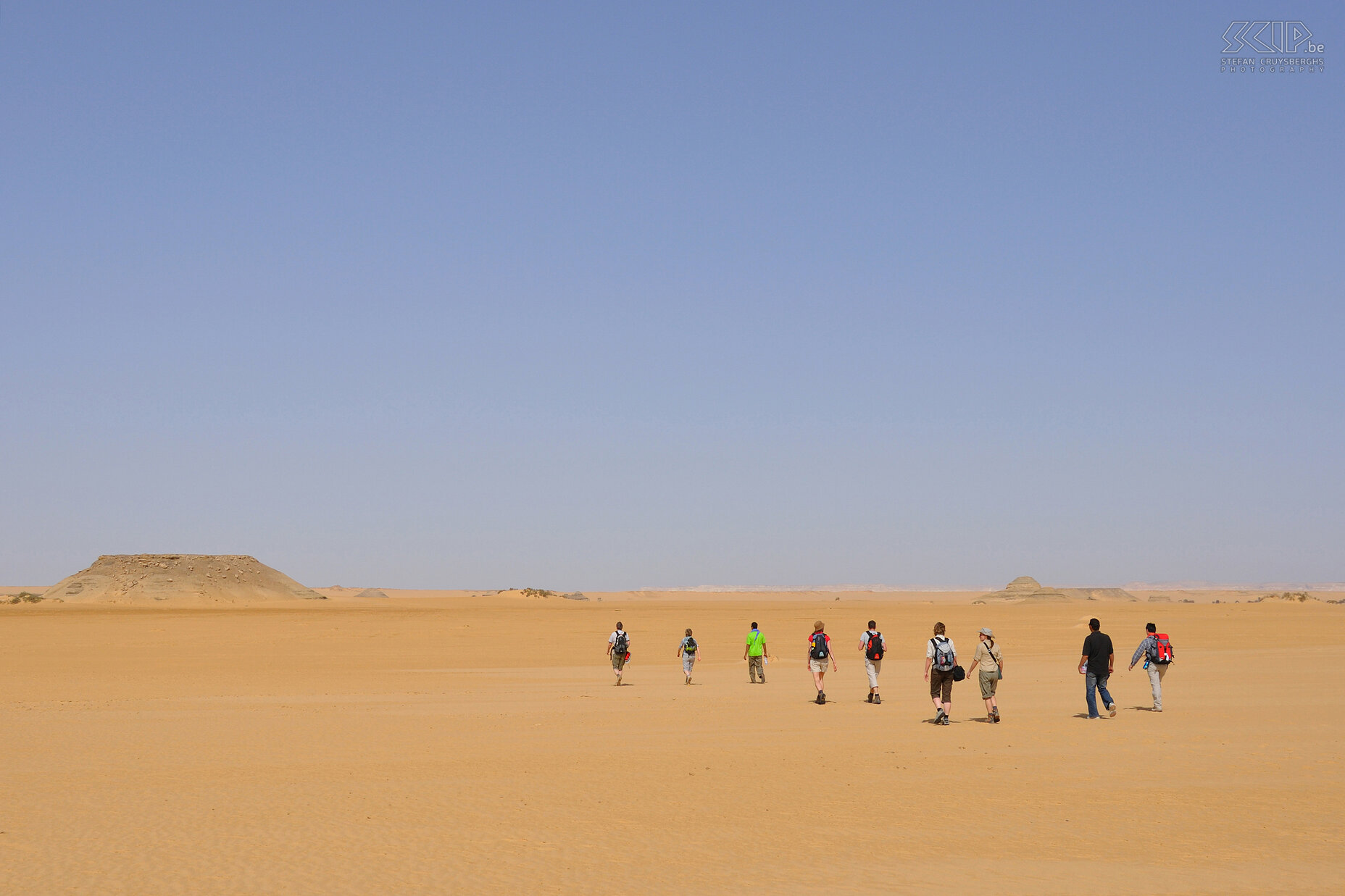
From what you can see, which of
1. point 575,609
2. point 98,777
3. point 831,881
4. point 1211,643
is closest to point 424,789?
point 98,777

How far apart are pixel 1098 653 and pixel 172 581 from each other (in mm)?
83330

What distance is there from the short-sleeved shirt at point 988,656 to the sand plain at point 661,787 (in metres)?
1.00

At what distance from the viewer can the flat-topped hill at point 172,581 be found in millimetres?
85625

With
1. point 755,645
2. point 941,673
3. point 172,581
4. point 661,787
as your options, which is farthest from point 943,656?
Answer: point 172,581

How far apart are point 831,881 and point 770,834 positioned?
69.5 inches

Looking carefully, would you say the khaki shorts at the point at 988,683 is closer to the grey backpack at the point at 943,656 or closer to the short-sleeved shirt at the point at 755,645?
the grey backpack at the point at 943,656

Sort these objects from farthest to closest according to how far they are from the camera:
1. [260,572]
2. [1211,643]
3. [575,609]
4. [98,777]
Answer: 1. [260,572]
2. [575,609]
3. [1211,643]
4. [98,777]

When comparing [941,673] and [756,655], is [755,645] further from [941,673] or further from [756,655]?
[941,673]

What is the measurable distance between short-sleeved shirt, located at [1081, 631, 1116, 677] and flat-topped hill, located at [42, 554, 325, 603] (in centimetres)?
7778

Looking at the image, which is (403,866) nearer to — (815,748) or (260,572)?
(815,748)

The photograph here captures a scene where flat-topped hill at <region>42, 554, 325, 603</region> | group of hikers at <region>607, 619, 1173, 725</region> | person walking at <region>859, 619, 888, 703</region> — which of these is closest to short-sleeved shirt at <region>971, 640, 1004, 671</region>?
group of hikers at <region>607, 619, 1173, 725</region>

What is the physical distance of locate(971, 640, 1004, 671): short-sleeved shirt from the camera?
19.1 meters

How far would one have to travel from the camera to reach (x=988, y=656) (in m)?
19.3

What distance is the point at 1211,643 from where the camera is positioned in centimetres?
4816
